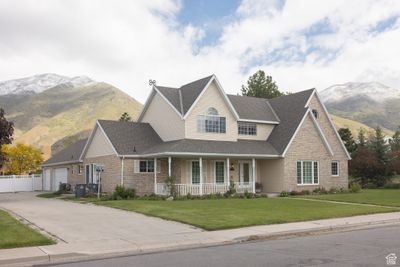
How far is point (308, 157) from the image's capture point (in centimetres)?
3484

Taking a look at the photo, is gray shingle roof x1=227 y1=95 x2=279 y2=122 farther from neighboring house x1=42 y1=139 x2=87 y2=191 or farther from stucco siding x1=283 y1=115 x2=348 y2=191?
neighboring house x1=42 y1=139 x2=87 y2=191

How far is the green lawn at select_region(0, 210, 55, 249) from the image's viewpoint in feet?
40.6

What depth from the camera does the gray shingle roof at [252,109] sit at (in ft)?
119

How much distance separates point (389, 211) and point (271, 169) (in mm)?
13982

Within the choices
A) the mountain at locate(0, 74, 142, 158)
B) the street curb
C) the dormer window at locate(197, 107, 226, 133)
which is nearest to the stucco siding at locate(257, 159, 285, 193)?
the dormer window at locate(197, 107, 226, 133)

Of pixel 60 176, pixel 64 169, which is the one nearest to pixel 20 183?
pixel 60 176

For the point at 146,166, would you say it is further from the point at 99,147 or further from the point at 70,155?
the point at 70,155

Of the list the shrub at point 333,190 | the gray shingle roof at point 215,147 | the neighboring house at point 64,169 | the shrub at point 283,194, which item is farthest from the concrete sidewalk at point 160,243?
the neighboring house at point 64,169

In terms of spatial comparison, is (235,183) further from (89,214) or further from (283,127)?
(89,214)

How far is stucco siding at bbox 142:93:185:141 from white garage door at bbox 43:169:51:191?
46.5ft

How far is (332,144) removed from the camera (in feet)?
125

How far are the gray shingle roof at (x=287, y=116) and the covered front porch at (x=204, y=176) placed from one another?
2.83 m

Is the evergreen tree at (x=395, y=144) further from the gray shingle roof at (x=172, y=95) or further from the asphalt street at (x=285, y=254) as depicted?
the asphalt street at (x=285, y=254)

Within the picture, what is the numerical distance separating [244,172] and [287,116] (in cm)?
593
